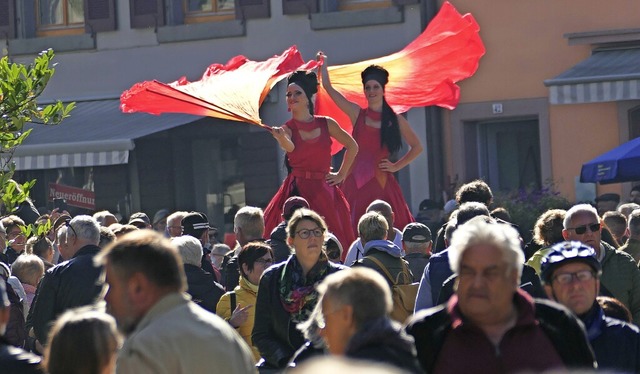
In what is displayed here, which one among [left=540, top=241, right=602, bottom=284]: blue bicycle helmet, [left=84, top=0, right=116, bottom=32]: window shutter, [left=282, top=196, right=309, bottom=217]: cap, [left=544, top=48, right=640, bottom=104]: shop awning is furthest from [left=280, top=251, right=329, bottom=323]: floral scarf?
[left=84, top=0, right=116, bottom=32]: window shutter

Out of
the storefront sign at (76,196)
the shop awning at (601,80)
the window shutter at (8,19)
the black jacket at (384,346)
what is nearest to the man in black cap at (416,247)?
the black jacket at (384,346)

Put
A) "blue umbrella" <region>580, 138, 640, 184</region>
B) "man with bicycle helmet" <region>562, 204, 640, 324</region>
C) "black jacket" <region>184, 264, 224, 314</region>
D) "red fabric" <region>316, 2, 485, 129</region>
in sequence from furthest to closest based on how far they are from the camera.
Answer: "blue umbrella" <region>580, 138, 640, 184</region>, "red fabric" <region>316, 2, 485, 129</region>, "black jacket" <region>184, 264, 224, 314</region>, "man with bicycle helmet" <region>562, 204, 640, 324</region>

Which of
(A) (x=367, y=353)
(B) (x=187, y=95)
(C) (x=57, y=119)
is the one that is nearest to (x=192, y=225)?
(B) (x=187, y=95)

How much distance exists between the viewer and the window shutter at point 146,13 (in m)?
24.9

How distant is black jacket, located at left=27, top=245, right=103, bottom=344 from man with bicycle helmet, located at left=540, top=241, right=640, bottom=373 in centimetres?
314

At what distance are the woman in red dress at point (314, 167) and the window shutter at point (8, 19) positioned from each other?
14839 millimetres

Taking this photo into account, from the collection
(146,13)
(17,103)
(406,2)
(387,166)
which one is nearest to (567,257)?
(17,103)

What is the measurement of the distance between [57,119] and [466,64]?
5956 millimetres

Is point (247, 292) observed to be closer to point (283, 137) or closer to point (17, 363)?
point (283, 137)

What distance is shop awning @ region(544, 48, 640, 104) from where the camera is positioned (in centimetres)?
2030

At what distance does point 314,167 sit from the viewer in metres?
11.7

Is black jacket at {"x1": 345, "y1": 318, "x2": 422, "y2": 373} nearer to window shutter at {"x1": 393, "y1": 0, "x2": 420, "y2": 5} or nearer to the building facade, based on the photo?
the building facade

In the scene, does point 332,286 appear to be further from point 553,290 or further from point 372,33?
point 372,33

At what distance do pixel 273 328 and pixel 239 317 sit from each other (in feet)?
3.00
